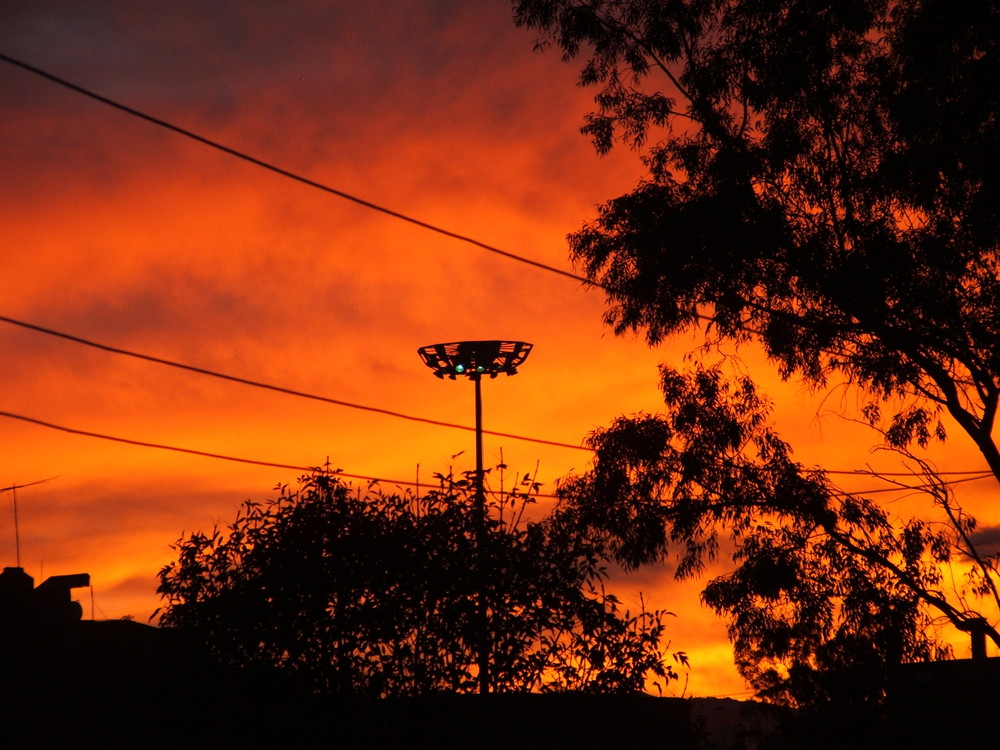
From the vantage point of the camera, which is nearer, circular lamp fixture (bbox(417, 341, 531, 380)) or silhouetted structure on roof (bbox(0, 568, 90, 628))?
silhouetted structure on roof (bbox(0, 568, 90, 628))

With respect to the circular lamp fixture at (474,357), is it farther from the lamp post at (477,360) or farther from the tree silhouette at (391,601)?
the tree silhouette at (391,601)

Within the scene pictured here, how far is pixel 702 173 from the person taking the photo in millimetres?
19844

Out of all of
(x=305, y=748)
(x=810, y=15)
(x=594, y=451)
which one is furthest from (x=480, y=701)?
(x=810, y=15)

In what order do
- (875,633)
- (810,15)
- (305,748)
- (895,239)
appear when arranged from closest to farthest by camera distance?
1. (305,748)
2. (895,239)
3. (810,15)
4. (875,633)

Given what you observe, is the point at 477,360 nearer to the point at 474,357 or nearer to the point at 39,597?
the point at 474,357

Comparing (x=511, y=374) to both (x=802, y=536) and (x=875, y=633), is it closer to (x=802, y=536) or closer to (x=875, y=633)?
(x=802, y=536)

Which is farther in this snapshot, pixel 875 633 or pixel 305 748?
pixel 875 633

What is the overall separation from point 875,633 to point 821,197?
7.43 meters

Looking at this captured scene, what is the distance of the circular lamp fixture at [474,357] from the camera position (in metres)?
23.9

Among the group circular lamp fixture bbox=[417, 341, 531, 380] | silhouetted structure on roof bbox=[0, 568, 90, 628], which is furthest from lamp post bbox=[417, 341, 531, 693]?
silhouetted structure on roof bbox=[0, 568, 90, 628]

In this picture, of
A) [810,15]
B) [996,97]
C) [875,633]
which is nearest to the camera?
[996,97]

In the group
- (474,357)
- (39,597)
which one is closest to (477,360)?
(474,357)

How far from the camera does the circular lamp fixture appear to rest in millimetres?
23875

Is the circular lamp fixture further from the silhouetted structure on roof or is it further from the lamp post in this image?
the silhouetted structure on roof
